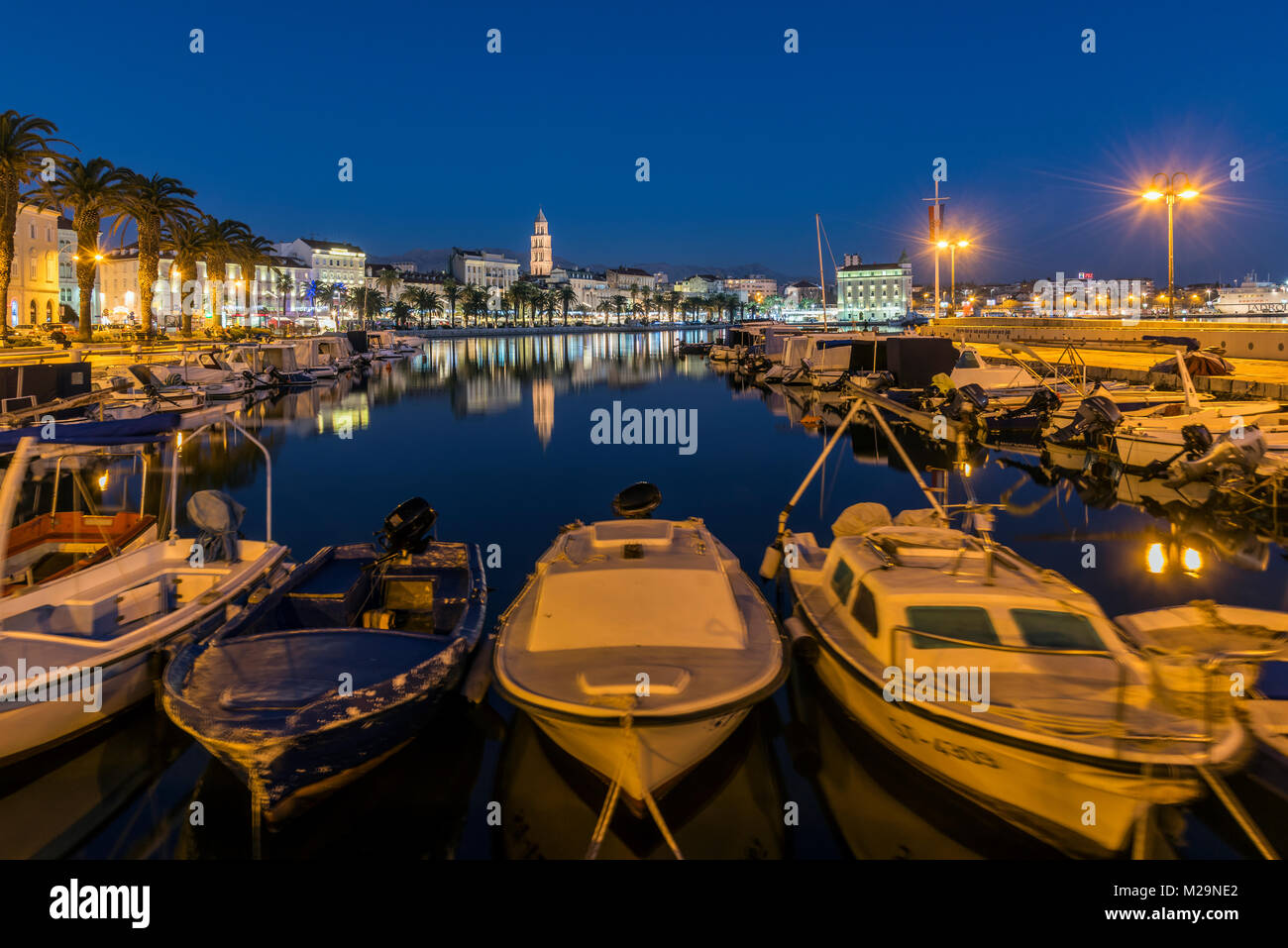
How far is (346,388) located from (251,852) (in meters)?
57.5

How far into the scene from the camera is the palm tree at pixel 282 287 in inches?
6255

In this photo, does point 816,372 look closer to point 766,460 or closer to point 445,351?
point 766,460

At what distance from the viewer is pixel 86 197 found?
4991cm

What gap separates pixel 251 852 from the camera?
24.4ft

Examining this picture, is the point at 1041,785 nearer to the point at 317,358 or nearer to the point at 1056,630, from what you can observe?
the point at 1056,630

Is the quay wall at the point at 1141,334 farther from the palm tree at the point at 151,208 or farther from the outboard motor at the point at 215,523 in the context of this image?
the palm tree at the point at 151,208

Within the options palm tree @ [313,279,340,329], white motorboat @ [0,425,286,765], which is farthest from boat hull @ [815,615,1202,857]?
palm tree @ [313,279,340,329]

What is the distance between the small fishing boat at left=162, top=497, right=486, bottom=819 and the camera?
7.23m

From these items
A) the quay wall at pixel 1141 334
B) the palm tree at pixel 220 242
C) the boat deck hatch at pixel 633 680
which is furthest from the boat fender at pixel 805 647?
the palm tree at pixel 220 242

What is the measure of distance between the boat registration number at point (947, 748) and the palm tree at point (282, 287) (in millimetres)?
168084

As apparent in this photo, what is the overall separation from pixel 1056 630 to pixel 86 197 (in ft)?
198

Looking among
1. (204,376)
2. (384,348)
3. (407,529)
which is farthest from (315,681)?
(384,348)

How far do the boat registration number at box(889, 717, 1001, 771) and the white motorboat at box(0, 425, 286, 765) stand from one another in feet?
28.3

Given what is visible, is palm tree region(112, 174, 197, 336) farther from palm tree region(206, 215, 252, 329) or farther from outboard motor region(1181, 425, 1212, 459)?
outboard motor region(1181, 425, 1212, 459)
